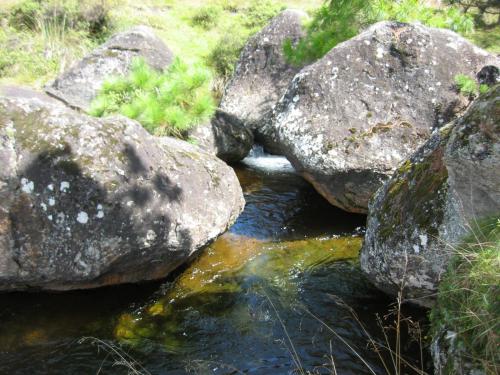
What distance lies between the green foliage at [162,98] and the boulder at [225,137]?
2.30ft

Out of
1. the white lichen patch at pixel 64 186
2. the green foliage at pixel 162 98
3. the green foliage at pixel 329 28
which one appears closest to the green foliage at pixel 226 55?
the green foliage at pixel 329 28

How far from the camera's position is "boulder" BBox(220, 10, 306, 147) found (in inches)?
392

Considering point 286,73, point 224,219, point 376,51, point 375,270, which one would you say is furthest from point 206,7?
point 375,270

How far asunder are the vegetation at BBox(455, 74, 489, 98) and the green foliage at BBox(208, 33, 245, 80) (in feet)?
26.8

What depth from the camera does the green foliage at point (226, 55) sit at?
13.7m

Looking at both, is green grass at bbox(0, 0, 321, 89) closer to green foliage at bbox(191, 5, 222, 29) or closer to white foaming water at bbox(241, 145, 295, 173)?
green foliage at bbox(191, 5, 222, 29)

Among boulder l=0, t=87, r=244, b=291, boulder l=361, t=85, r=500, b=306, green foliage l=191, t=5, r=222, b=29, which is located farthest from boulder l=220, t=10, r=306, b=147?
green foliage l=191, t=5, r=222, b=29

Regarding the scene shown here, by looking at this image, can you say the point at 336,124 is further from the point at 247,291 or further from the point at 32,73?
the point at 32,73

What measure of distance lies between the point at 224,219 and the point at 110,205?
1.40 metres

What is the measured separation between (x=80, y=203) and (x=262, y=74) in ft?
21.9

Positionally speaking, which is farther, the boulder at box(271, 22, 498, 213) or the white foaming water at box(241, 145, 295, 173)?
the white foaming water at box(241, 145, 295, 173)

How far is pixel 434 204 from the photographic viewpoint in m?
3.87

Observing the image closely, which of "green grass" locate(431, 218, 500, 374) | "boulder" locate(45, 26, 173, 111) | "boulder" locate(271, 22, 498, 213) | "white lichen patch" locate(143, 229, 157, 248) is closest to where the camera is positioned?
"green grass" locate(431, 218, 500, 374)

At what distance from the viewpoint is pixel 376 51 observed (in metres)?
6.76
